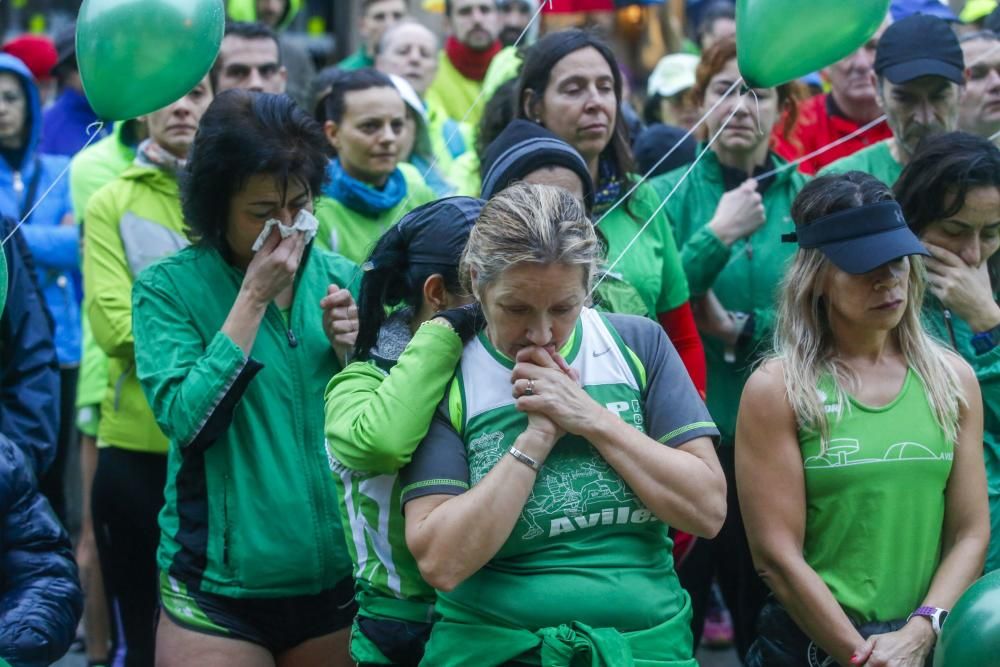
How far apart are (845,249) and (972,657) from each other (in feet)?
3.70

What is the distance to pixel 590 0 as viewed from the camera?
22.4ft

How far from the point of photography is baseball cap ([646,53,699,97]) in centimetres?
738

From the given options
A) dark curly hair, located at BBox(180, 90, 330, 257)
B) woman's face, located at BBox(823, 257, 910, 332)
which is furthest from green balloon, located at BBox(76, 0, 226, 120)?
woman's face, located at BBox(823, 257, 910, 332)

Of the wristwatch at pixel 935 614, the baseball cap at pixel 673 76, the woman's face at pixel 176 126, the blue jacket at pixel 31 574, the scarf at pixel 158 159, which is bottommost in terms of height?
the wristwatch at pixel 935 614

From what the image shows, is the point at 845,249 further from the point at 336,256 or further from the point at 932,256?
the point at 336,256

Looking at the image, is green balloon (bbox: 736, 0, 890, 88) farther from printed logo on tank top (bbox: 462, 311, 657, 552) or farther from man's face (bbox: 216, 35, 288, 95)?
man's face (bbox: 216, 35, 288, 95)

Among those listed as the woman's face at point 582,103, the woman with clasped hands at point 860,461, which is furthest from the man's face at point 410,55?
the woman with clasped hands at point 860,461

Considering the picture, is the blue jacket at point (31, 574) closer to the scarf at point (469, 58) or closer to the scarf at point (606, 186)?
the scarf at point (606, 186)

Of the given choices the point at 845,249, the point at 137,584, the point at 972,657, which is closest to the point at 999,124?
the point at 845,249

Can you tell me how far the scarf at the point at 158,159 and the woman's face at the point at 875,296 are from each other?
230cm

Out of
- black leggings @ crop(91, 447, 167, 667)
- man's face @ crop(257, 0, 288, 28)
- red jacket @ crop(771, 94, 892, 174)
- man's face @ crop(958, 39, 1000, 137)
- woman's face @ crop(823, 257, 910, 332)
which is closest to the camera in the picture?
woman's face @ crop(823, 257, 910, 332)

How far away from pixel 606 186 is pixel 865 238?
125 centimetres

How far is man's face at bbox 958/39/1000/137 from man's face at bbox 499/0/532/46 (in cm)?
318

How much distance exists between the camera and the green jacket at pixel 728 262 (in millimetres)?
4695
